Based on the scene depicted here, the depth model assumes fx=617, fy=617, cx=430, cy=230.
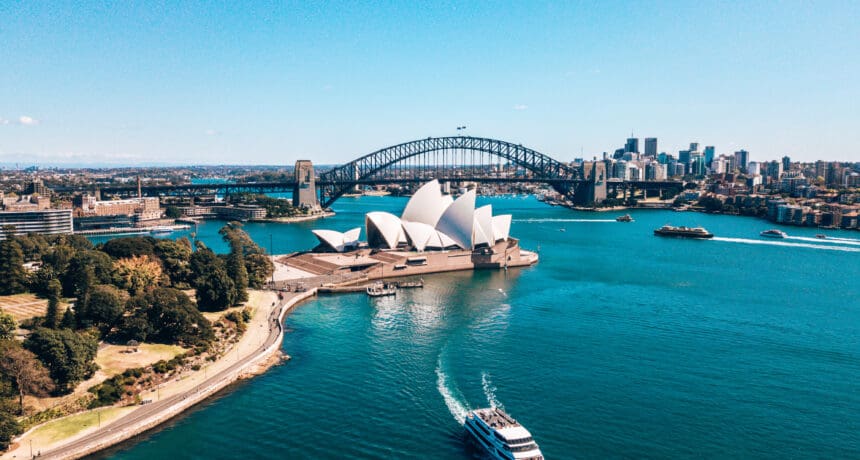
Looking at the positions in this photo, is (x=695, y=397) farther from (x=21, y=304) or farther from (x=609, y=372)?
(x=21, y=304)

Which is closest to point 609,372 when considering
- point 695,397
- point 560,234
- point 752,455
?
point 695,397

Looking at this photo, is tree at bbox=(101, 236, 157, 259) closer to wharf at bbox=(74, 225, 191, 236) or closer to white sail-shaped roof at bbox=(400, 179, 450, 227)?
white sail-shaped roof at bbox=(400, 179, 450, 227)

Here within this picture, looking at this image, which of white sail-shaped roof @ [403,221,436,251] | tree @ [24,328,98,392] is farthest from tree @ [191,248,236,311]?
white sail-shaped roof @ [403,221,436,251]

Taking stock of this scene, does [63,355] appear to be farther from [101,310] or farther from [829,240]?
[829,240]

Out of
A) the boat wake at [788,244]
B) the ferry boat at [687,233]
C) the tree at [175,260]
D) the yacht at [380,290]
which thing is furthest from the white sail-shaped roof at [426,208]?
the boat wake at [788,244]

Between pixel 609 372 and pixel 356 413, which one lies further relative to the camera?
pixel 609 372
